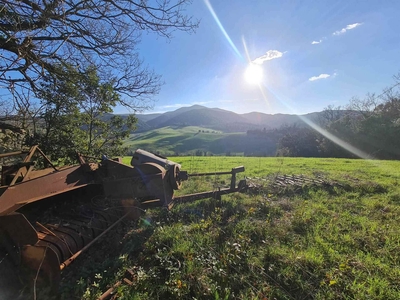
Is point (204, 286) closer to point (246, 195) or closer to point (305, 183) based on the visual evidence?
point (246, 195)

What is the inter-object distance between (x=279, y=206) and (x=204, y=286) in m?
3.18

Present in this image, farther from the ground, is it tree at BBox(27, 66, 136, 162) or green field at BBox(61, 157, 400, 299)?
tree at BBox(27, 66, 136, 162)

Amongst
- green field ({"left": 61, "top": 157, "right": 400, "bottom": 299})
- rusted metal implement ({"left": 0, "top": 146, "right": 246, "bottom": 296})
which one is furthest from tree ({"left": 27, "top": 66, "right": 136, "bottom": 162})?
green field ({"left": 61, "top": 157, "right": 400, "bottom": 299})

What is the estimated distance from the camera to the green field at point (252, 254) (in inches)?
104

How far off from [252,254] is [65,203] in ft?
10.4

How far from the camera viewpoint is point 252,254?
11.1 feet

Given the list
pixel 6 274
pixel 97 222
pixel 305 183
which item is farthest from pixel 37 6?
pixel 305 183

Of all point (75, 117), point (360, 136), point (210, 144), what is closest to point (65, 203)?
point (75, 117)

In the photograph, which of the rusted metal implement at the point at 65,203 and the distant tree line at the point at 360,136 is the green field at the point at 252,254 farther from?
the distant tree line at the point at 360,136

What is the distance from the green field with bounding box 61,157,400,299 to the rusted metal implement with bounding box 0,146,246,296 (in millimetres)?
377

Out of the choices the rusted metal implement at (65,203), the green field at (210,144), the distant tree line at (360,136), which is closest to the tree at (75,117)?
the rusted metal implement at (65,203)

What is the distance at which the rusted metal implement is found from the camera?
7.90 ft

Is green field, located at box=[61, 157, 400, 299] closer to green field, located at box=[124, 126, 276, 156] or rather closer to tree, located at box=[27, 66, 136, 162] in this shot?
tree, located at box=[27, 66, 136, 162]

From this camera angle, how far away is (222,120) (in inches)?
6447
